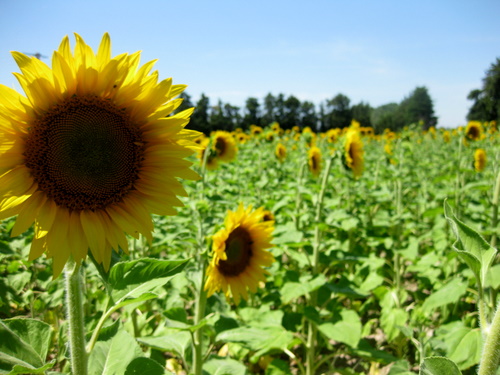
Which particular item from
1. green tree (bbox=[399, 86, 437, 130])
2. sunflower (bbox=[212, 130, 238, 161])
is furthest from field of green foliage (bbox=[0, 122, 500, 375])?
green tree (bbox=[399, 86, 437, 130])

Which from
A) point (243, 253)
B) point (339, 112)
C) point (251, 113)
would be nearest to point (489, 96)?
point (339, 112)

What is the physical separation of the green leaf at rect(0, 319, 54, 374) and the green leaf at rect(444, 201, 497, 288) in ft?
4.26

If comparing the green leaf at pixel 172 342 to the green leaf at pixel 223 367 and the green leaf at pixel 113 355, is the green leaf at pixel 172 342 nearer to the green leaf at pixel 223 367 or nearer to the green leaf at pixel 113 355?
the green leaf at pixel 223 367

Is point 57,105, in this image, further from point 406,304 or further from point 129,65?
point 406,304

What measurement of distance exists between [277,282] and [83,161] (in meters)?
2.64

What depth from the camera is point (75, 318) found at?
128 cm

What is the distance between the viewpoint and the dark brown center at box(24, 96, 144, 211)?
1.25 meters

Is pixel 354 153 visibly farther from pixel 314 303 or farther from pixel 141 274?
pixel 141 274

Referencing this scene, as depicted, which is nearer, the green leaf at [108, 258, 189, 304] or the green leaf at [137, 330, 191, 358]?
the green leaf at [108, 258, 189, 304]

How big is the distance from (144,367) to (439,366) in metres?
0.95

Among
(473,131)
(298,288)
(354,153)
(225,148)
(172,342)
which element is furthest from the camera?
(473,131)


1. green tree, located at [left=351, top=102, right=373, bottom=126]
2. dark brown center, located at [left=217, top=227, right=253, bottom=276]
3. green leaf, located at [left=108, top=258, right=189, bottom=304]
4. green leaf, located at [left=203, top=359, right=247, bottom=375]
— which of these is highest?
green tree, located at [left=351, top=102, right=373, bottom=126]

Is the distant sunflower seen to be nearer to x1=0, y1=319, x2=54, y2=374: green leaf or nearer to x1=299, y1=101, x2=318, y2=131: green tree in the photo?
x1=0, y1=319, x2=54, y2=374: green leaf

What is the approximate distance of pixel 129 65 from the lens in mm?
1277
